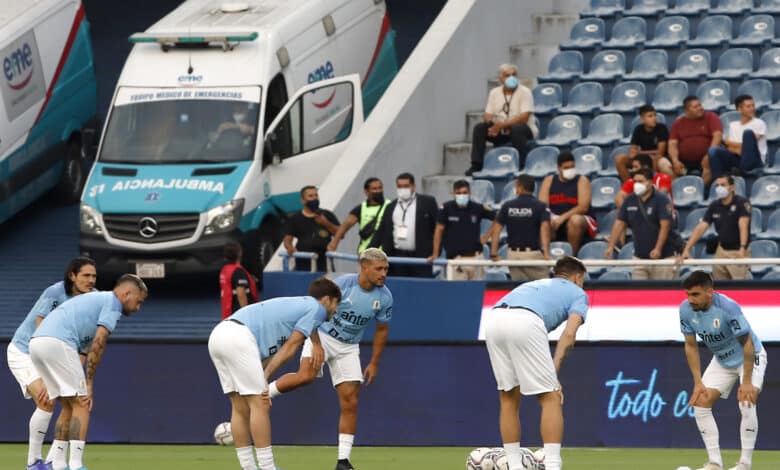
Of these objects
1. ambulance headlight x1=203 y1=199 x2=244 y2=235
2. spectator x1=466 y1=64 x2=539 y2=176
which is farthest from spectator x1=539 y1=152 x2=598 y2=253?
ambulance headlight x1=203 y1=199 x2=244 y2=235

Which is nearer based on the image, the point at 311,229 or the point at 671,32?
the point at 311,229

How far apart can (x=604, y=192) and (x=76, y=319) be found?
31.8ft

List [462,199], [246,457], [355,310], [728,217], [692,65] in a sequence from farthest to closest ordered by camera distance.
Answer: [692,65], [462,199], [728,217], [355,310], [246,457]

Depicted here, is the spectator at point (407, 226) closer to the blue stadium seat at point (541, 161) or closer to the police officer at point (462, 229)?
the police officer at point (462, 229)

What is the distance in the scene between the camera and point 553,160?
23234mm

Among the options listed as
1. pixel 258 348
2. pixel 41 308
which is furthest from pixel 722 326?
pixel 41 308

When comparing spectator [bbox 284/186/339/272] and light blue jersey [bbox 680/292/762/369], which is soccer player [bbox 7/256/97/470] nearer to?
light blue jersey [bbox 680/292/762/369]

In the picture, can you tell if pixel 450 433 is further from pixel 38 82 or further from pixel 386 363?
pixel 38 82

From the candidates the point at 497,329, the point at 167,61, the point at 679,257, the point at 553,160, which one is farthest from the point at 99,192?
the point at 497,329

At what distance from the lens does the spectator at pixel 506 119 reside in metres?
23.4

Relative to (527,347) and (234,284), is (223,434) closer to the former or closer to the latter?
(234,284)

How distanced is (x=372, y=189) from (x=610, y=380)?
4.59 meters

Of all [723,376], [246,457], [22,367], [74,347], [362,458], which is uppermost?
[74,347]

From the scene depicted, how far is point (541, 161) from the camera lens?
2323 cm
